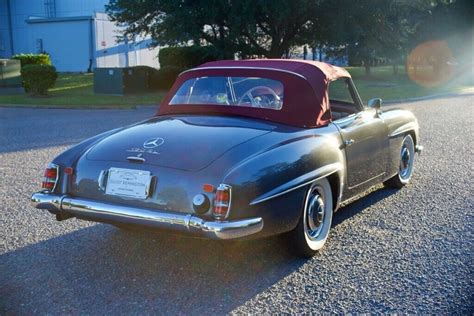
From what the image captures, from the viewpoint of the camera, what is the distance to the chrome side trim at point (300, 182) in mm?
3862

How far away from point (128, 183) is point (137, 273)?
0.64 metres

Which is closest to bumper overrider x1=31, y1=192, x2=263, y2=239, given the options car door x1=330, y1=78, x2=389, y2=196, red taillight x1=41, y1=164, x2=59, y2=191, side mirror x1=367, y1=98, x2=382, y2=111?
red taillight x1=41, y1=164, x2=59, y2=191

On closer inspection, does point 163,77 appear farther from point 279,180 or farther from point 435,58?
point 279,180

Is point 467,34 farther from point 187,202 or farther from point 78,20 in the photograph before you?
point 187,202

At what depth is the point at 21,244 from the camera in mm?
4633

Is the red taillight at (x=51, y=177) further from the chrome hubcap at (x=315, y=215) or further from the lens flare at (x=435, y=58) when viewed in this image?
the lens flare at (x=435, y=58)

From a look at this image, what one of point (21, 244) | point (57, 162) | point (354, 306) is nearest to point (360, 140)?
point (354, 306)

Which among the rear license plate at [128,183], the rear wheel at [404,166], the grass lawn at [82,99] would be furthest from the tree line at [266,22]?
the rear license plate at [128,183]

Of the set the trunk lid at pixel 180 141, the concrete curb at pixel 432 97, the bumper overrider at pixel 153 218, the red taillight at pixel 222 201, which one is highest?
the trunk lid at pixel 180 141

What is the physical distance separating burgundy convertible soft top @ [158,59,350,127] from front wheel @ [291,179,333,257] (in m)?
0.56

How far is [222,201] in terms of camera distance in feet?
12.2

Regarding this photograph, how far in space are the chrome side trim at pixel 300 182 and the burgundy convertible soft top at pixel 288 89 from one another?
16.3 inches

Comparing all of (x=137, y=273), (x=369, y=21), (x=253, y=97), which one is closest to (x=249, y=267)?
(x=137, y=273)

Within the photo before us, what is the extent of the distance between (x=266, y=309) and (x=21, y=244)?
7.25 ft
